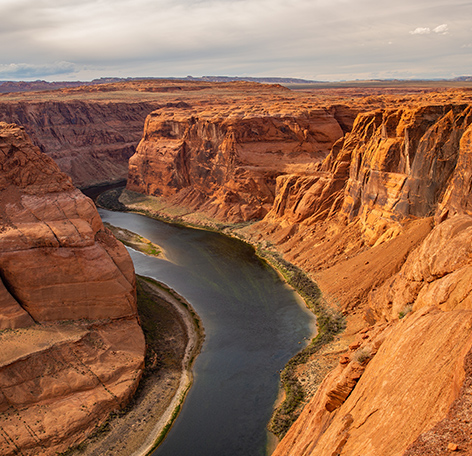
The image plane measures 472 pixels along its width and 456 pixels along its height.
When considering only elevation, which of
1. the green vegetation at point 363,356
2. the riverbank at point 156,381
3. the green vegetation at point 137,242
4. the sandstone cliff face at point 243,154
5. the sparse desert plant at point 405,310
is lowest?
the riverbank at point 156,381

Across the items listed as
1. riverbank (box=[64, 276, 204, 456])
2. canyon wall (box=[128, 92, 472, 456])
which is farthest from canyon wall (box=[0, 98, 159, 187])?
riverbank (box=[64, 276, 204, 456])

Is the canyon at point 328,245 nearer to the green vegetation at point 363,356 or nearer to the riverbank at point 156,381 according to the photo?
the green vegetation at point 363,356

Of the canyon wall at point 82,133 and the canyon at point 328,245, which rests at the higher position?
the canyon wall at point 82,133

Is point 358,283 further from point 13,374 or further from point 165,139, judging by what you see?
point 165,139

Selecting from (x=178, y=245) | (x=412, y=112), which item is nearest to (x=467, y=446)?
(x=412, y=112)

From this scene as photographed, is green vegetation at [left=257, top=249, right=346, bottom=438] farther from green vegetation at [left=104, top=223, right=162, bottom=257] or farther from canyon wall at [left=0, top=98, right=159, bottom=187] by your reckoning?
canyon wall at [left=0, top=98, right=159, bottom=187]

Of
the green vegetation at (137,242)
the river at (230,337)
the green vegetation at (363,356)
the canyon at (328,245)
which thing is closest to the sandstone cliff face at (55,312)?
the canyon at (328,245)

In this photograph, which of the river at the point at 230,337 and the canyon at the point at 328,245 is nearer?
the canyon at the point at 328,245
